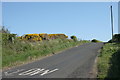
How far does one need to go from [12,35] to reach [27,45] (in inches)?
74.6

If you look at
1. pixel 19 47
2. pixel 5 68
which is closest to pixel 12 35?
pixel 19 47

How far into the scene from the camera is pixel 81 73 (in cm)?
1498

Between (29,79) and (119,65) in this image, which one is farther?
(119,65)

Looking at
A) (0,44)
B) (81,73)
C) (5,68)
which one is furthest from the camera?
(0,44)

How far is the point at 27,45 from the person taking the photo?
89.7 feet

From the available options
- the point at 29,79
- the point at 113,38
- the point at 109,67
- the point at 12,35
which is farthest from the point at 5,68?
the point at 113,38

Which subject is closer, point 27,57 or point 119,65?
point 119,65

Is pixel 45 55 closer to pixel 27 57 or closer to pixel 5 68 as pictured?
pixel 27 57

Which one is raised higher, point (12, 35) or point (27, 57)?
point (12, 35)

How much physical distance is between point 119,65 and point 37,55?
10326mm

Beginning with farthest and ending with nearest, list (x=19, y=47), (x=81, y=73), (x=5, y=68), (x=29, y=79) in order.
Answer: (x=19, y=47), (x=5, y=68), (x=81, y=73), (x=29, y=79)

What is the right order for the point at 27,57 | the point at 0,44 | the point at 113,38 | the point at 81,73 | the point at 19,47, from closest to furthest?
the point at 81,73 → the point at 27,57 → the point at 0,44 → the point at 19,47 → the point at 113,38

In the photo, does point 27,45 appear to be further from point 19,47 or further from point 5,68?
point 5,68

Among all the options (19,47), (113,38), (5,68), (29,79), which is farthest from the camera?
(113,38)
